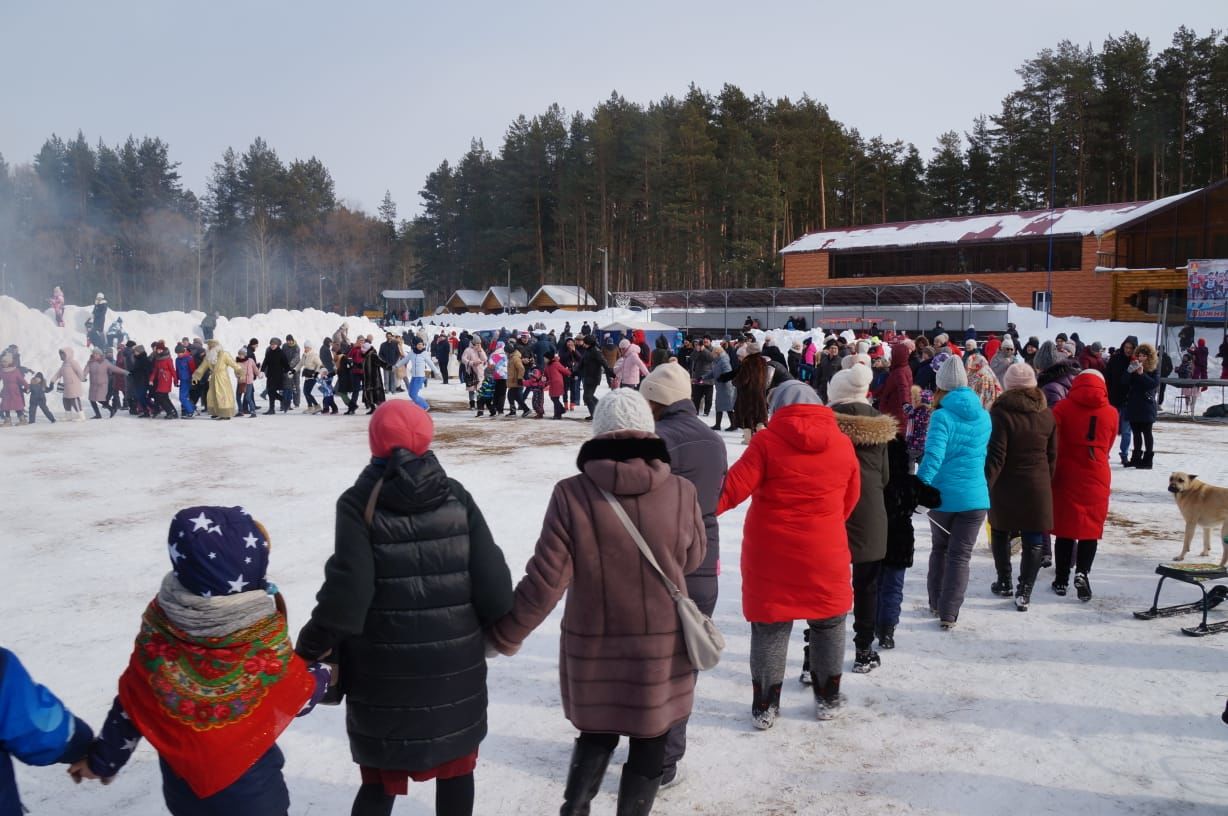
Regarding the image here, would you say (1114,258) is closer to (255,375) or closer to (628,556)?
(255,375)

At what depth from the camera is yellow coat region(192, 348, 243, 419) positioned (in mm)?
15812

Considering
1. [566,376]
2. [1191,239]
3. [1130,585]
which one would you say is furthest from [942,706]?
[1191,239]

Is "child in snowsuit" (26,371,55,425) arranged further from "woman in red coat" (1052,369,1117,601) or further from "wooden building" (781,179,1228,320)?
"wooden building" (781,179,1228,320)

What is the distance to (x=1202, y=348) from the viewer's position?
18.8 metres

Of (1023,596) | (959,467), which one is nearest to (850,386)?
(959,467)

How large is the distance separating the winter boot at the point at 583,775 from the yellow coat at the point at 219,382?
14.8 meters

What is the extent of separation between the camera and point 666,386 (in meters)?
3.85

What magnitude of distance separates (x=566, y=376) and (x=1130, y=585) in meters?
11.6

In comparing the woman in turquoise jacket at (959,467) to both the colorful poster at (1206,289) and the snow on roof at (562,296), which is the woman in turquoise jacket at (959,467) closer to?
the colorful poster at (1206,289)

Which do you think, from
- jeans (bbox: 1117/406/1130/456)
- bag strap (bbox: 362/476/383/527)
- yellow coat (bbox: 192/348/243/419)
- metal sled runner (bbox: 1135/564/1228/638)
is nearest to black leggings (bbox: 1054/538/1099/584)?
metal sled runner (bbox: 1135/564/1228/638)

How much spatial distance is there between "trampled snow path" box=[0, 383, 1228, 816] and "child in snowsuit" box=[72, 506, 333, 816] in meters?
1.32

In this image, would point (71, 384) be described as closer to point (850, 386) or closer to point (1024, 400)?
point (850, 386)

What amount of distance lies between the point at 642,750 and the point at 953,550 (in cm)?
299

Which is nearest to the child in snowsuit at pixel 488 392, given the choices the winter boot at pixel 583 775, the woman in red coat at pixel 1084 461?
the woman in red coat at pixel 1084 461
